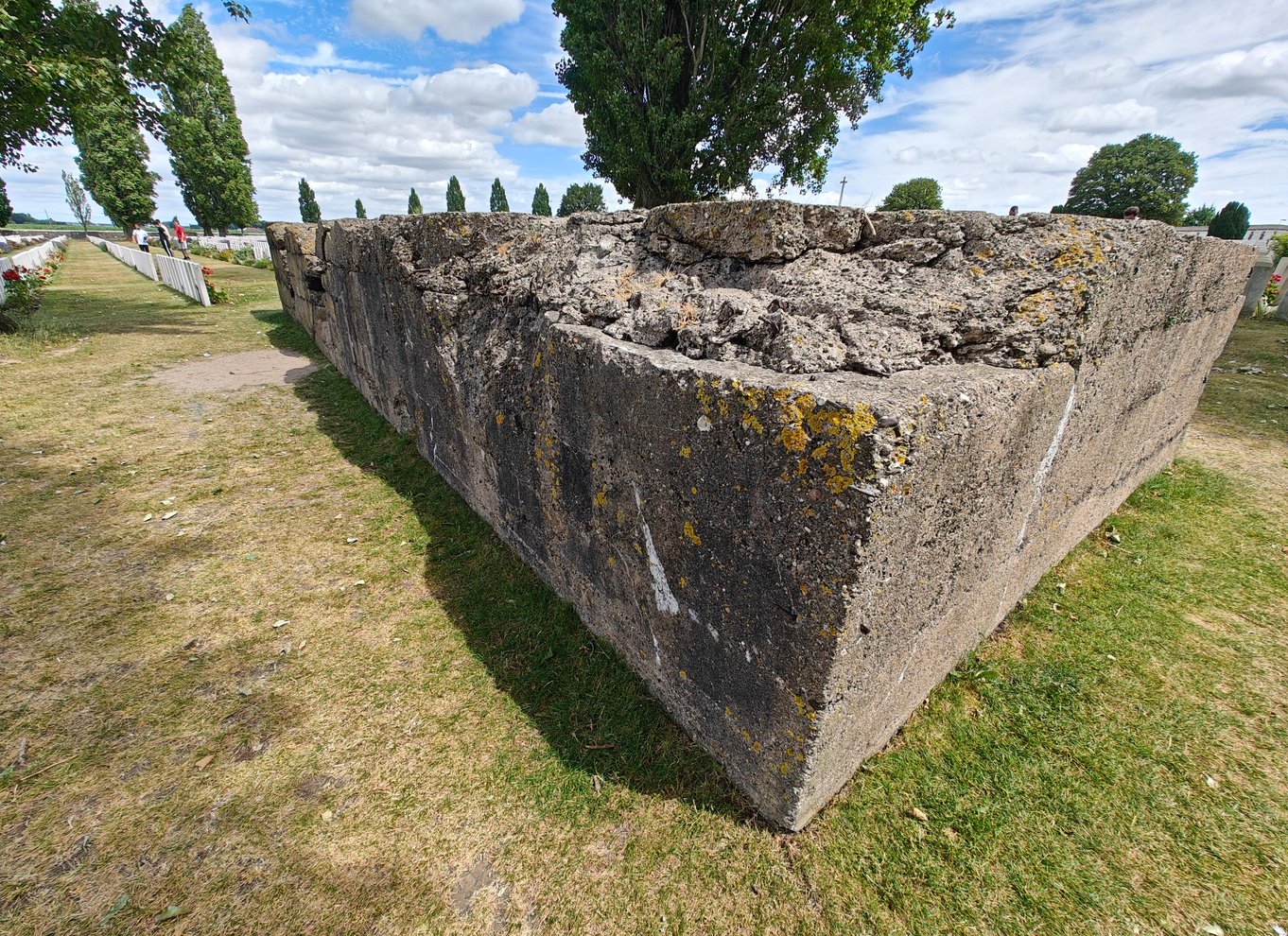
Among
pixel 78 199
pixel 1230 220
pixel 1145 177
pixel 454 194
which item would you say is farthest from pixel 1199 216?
pixel 78 199

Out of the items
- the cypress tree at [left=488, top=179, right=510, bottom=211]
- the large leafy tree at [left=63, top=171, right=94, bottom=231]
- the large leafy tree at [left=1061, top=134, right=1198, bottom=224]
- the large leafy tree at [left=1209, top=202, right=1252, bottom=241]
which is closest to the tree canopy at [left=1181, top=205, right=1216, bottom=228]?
the large leafy tree at [left=1061, top=134, right=1198, bottom=224]

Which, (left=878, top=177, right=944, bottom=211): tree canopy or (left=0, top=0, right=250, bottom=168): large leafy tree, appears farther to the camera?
(left=878, top=177, right=944, bottom=211): tree canopy

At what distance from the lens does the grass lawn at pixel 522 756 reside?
2.00 metres

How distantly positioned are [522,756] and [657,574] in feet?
3.60

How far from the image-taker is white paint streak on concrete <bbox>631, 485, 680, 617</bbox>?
7.86 feet

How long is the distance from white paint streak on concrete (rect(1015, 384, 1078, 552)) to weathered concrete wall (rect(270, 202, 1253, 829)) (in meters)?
0.03

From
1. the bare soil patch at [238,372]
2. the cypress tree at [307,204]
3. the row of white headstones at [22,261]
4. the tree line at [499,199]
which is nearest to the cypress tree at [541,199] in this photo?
the tree line at [499,199]

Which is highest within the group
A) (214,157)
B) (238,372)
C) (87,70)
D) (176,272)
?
(214,157)

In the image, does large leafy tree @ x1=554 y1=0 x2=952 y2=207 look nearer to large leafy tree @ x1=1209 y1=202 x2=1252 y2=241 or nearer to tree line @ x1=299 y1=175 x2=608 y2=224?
large leafy tree @ x1=1209 y1=202 x2=1252 y2=241

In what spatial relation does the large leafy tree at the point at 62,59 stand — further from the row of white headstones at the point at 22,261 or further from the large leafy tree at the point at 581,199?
the large leafy tree at the point at 581,199

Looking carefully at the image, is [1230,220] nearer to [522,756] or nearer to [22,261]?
[522,756]

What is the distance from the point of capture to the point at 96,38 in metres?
9.40

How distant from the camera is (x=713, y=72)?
14766 mm

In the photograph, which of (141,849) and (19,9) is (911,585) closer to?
(141,849)
